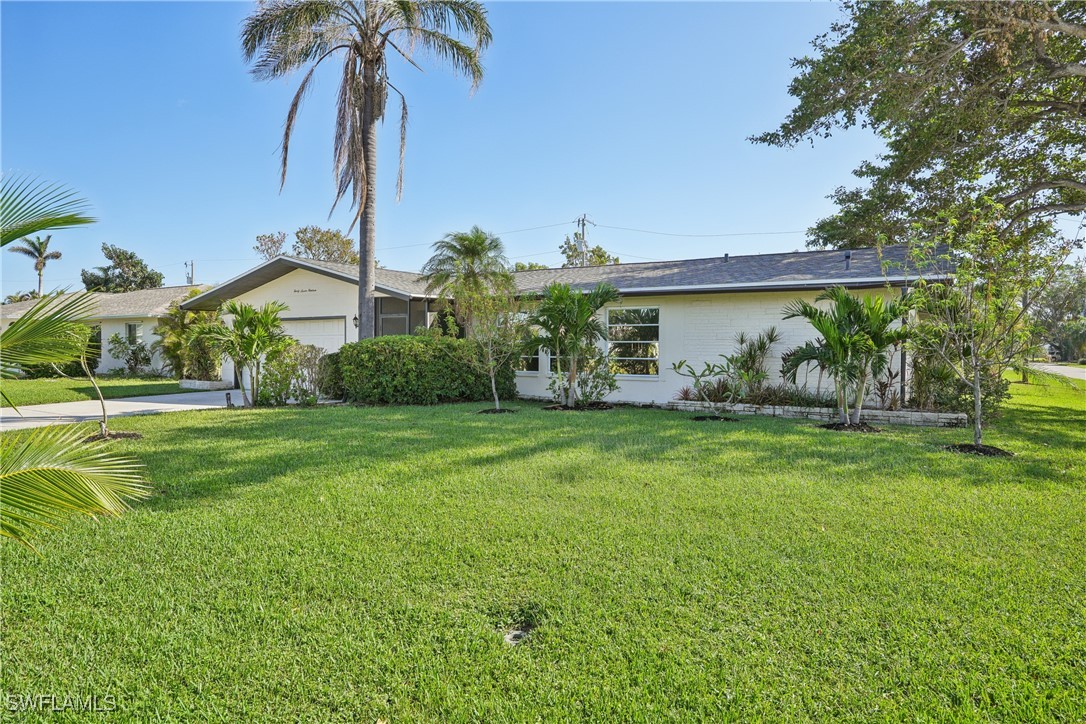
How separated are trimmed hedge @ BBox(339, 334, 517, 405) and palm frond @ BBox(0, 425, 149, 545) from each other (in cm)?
975

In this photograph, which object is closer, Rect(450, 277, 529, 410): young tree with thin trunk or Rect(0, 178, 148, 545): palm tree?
Rect(0, 178, 148, 545): palm tree

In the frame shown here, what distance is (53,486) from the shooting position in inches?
86.6

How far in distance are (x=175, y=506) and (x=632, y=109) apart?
14.3 meters

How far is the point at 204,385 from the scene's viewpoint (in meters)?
18.1

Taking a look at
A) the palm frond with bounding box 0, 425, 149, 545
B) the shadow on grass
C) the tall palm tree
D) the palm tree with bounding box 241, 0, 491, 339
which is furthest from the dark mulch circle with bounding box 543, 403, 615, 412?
the tall palm tree

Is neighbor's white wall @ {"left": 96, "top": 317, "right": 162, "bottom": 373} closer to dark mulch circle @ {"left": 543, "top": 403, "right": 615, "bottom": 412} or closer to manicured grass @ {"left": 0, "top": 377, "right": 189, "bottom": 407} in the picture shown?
manicured grass @ {"left": 0, "top": 377, "right": 189, "bottom": 407}

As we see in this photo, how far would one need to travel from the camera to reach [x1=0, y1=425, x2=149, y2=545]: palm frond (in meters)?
2.11

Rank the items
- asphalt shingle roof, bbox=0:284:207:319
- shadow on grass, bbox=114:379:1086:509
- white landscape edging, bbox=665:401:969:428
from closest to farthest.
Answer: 1. shadow on grass, bbox=114:379:1086:509
2. white landscape edging, bbox=665:401:969:428
3. asphalt shingle roof, bbox=0:284:207:319

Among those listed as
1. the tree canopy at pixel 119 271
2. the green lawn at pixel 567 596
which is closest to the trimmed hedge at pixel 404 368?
the green lawn at pixel 567 596

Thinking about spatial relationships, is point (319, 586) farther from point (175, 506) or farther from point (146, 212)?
point (146, 212)

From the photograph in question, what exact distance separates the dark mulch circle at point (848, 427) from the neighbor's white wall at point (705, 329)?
2190mm

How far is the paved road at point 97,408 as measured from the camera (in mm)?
10141

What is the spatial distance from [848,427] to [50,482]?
9.73 m

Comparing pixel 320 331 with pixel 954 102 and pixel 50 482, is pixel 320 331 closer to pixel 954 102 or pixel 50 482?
pixel 50 482
